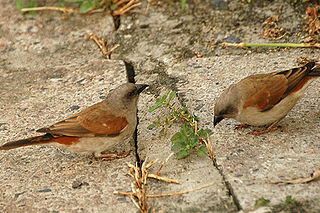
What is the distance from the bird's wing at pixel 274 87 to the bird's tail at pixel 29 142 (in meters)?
1.80

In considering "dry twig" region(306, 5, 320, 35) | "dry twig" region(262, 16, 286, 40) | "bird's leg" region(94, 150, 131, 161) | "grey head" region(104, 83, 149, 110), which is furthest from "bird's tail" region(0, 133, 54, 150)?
"dry twig" region(306, 5, 320, 35)

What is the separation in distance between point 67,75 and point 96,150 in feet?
4.42

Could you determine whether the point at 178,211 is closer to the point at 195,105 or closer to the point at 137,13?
the point at 195,105

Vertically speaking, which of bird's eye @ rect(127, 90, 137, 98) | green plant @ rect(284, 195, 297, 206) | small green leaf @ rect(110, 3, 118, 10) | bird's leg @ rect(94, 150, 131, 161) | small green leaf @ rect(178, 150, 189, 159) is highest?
small green leaf @ rect(110, 3, 118, 10)

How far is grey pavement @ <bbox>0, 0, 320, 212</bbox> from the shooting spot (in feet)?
10.2

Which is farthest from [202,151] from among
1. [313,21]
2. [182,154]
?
[313,21]

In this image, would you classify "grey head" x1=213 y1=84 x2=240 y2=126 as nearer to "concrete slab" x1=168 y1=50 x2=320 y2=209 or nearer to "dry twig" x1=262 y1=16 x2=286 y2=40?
"concrete slab" x1=168 y1=50 x2=320 y2=209

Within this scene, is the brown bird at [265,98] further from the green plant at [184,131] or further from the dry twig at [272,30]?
the dry twig at [272,30]

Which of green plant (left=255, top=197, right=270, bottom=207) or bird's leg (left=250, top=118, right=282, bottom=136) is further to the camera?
bird's leg (left=250, top=118, right=282, bottom=136)

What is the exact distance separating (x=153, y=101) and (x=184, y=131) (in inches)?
34.2

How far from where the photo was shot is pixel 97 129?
3.65m

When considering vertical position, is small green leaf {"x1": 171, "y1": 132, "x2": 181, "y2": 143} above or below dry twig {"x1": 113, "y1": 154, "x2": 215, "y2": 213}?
above

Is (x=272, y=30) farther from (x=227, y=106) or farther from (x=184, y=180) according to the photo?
(x=184, y=180)

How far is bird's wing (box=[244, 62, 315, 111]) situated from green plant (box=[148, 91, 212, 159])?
51 cm
